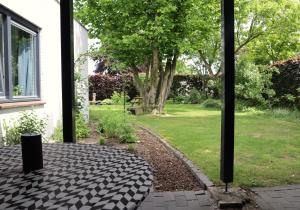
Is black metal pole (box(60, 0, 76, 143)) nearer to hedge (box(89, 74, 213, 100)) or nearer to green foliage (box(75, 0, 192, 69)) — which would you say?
green foliage (box(75, 0, 192, 69))

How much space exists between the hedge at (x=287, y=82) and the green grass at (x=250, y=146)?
1.77m

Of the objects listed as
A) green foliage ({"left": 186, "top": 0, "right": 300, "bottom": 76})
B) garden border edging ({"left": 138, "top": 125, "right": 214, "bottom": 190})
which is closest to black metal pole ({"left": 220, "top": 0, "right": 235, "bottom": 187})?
garden border edging ({"left": 138, "top": 125, "right": 214, "bottom": 190})

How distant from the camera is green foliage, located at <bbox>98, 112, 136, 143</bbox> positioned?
24.3 feet

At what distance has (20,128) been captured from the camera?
5617 millimetres

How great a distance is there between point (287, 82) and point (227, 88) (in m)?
10.8

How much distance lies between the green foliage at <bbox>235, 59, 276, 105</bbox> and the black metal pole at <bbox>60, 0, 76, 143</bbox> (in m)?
11.8

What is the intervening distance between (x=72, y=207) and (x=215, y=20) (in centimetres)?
1469

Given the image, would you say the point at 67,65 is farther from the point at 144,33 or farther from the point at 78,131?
the point at 144,33

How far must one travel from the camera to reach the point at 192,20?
13.5 m

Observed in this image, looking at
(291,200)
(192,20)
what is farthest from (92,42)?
(291,200)

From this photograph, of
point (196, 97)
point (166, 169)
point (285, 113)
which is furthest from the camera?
point (196, 97)

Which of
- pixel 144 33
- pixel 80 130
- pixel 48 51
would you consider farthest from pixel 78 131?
pixel 144 33

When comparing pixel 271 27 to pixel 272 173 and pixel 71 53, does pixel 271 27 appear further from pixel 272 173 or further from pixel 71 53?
pixel 71 53

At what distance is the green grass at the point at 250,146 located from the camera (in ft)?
15.9
